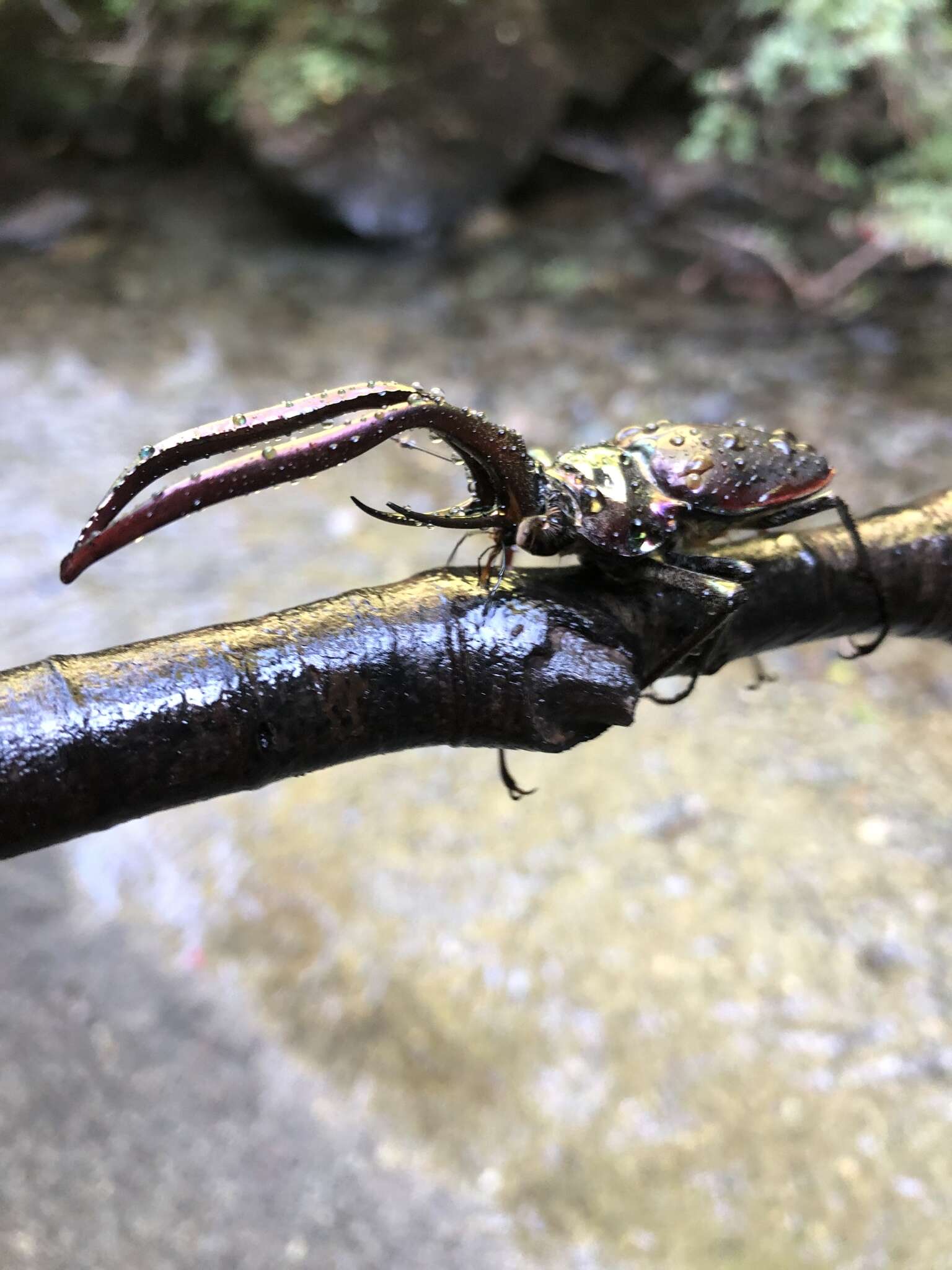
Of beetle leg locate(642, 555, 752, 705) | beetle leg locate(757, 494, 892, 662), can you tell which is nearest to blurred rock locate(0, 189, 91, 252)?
beetle leg locate(757, 494, 892, 662)

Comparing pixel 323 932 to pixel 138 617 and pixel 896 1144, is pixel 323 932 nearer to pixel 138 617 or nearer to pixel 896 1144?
pixel 896 1144

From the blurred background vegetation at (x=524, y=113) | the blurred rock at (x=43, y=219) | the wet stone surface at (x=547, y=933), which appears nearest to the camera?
the wet stone surface at (x=547, y=933)

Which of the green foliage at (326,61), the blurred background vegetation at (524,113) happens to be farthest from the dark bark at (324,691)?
the green foliage at (326,61)

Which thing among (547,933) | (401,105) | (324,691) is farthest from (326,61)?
(324,691)

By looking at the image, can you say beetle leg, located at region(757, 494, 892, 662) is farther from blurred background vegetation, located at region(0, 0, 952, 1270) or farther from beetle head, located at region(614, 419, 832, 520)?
blurred background vegetation, located at region(0, 0, 952, 1270)

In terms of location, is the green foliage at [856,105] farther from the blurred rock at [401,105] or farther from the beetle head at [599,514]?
the beetle head at [599,514]

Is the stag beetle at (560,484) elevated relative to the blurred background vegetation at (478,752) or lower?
elevated
